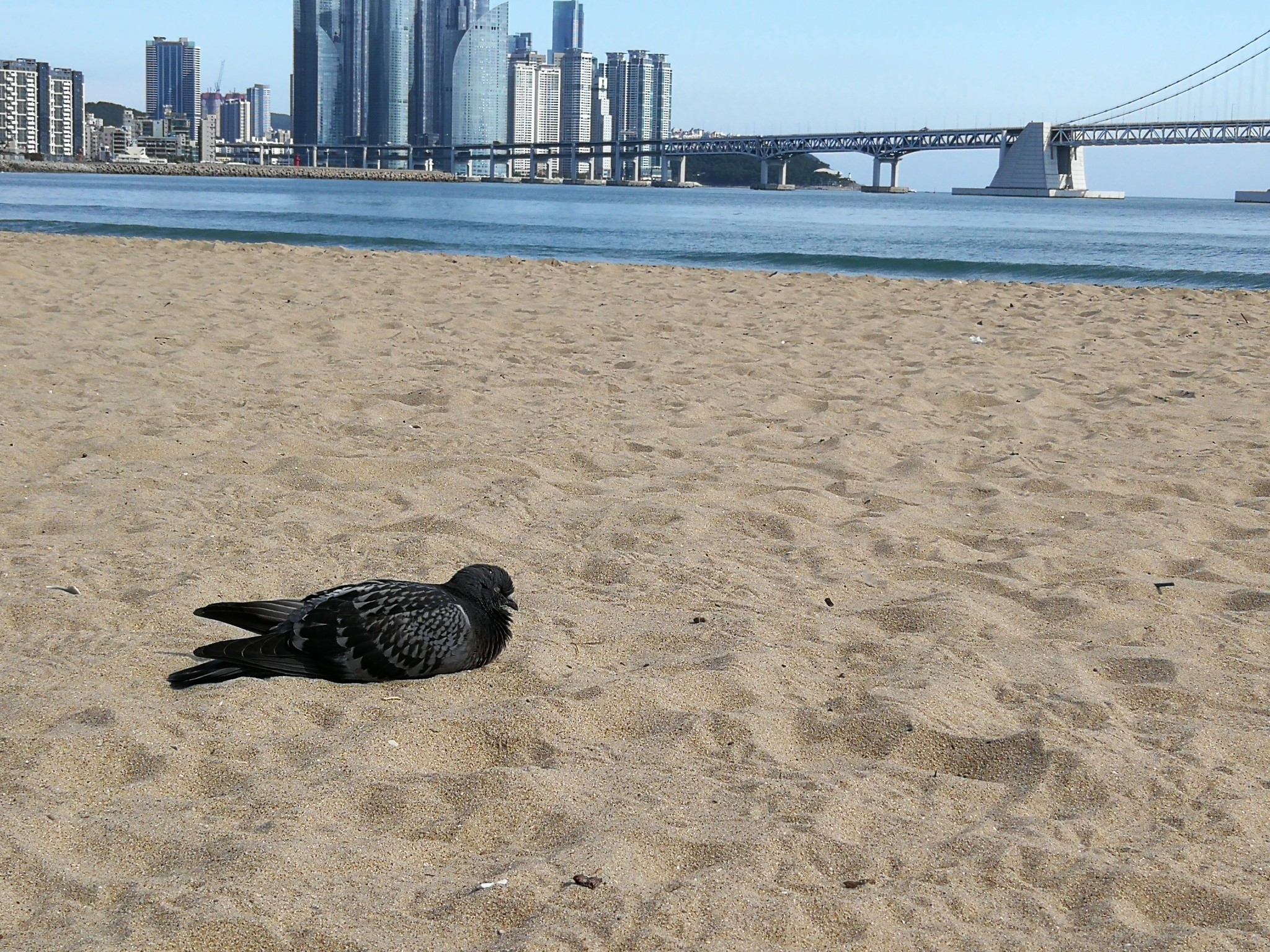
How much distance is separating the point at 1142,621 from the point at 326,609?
7.92ft

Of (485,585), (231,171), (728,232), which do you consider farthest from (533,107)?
(485,585)

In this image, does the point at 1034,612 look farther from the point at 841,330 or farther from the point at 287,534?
the point at 841,330

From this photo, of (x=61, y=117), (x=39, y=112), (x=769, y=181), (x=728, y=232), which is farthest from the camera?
(x=61, y=117)

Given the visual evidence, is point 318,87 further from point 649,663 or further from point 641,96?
point 649,663

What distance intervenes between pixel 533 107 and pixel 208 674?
146 m

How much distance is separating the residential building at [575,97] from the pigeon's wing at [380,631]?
127166mm

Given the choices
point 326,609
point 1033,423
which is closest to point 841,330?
point 1033,423

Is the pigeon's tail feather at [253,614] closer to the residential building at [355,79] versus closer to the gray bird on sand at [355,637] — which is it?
the gray bird on sand at [355,637]

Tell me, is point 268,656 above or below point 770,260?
below

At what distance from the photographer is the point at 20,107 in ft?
509

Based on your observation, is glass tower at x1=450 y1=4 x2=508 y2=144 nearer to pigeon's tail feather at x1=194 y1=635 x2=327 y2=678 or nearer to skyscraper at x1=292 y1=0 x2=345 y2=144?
skyscraper at x1=292 y1=0 x2=345 y2=144

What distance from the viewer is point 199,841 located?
2.40 meters

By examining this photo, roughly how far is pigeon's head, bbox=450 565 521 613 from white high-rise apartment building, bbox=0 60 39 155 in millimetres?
168763

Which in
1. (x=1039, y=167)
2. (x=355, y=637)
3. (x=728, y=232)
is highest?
(x=1039, y=167)
